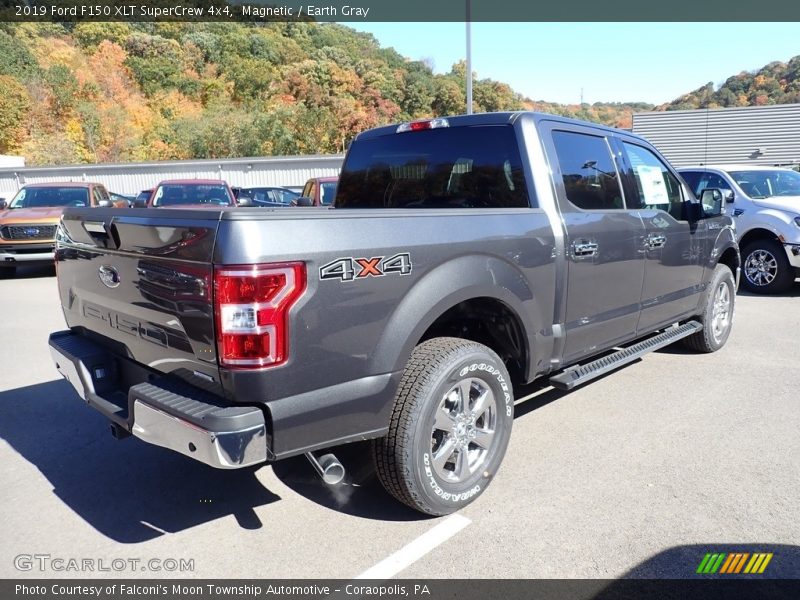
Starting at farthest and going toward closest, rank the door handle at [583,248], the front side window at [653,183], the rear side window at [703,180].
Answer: the rear side window at [703,180], the front side window at [653,183], the door handle at [583,248]

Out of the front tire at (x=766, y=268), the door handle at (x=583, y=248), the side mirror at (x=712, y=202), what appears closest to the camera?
the door handle at (x=583, y=248)

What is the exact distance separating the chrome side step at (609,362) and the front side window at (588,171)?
1058mm

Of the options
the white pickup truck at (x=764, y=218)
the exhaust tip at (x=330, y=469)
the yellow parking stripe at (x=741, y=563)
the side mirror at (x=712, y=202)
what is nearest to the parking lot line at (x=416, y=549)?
the exhaust tip at (x=330, y=469)

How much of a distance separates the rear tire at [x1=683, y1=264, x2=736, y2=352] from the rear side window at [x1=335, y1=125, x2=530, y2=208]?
9.59ft

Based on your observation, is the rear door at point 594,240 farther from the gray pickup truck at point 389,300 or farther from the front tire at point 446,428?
the front tire at point 446,428

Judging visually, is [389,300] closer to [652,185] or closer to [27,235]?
[652,185]

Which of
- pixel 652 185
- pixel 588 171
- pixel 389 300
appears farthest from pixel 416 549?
pixel 652 185

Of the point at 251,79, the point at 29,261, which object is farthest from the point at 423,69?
the point at 29,261

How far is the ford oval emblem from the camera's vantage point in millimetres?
2821

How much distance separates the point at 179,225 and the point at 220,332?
48 centimetres

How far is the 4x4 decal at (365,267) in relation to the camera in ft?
7.66

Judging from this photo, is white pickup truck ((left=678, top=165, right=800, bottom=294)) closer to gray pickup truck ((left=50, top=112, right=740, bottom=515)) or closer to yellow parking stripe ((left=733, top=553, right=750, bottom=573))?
gray pickup truck ((left=50, top=112, right=740, bottom=515))

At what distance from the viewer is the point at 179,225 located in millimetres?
2342

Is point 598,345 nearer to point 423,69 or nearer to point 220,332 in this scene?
point 220,332
